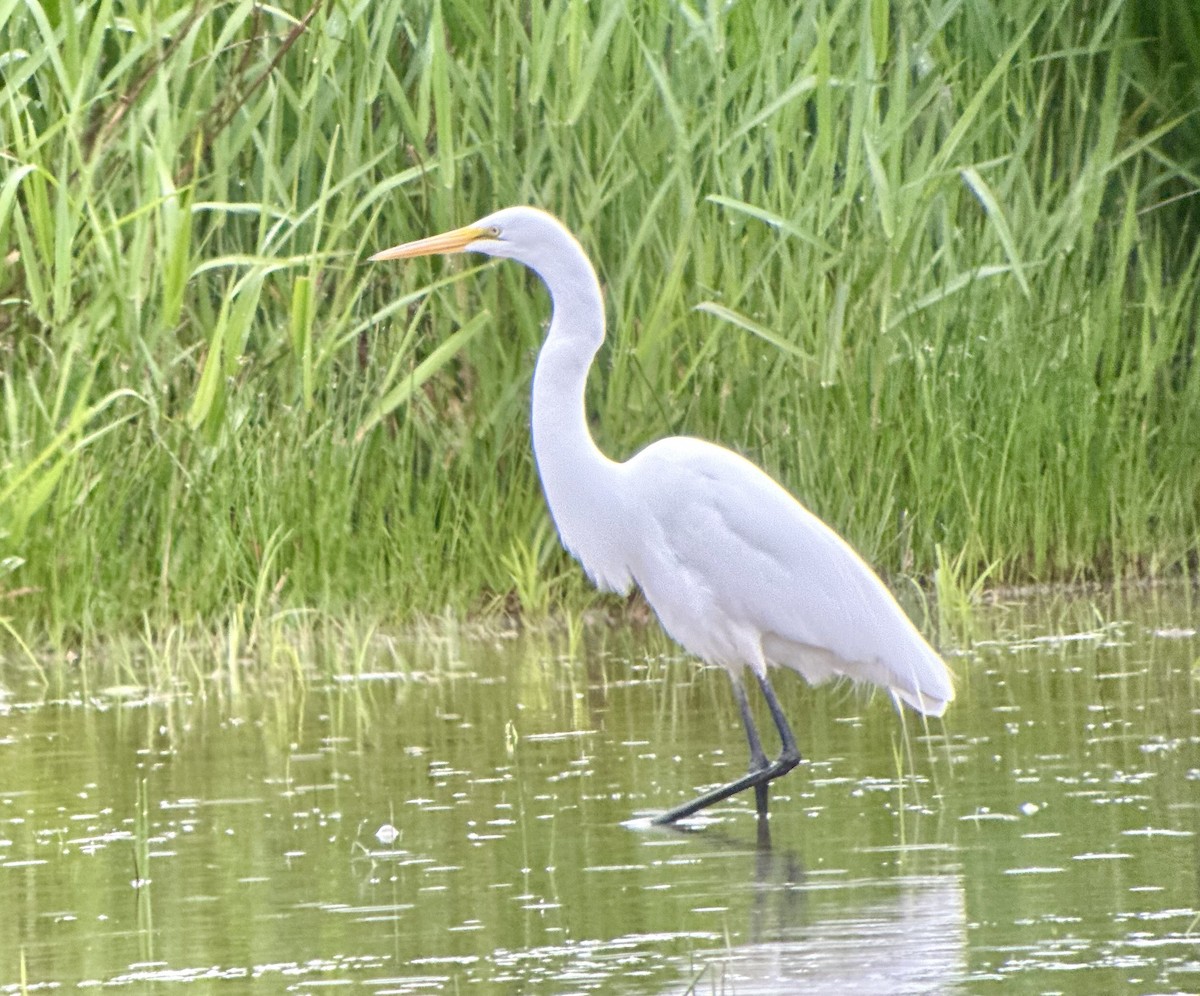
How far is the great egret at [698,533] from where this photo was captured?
520 centimetres

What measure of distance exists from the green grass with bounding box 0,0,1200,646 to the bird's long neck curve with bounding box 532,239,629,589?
1.45 m

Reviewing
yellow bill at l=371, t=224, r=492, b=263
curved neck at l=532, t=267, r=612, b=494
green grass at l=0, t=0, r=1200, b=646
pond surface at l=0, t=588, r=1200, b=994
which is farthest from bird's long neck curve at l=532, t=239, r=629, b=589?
green grass at l=0, t=0, r=1200, b=646

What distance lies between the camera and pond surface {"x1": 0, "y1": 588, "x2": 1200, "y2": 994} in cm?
349

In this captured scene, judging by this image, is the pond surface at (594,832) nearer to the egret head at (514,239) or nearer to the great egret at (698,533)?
the great egret at (698,533)

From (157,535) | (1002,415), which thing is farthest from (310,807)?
(1002,415)

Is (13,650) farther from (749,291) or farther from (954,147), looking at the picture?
(954,147)

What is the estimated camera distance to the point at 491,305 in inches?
285

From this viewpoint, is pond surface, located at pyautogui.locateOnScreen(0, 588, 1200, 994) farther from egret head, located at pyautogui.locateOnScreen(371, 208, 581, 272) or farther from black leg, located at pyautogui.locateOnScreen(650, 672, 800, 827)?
egret head, located at pyautogui.locateOnScreen(371, 208, 581, 272)

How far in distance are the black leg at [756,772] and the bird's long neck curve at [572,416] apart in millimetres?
484

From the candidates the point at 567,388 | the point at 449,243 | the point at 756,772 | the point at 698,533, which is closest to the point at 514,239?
the point at 449,243

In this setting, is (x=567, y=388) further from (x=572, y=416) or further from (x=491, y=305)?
(x=491, y=305)

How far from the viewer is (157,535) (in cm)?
671

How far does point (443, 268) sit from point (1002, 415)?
172 centimetres

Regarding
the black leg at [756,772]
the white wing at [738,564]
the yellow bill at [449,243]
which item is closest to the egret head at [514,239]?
the yellow bill at [449,243]
